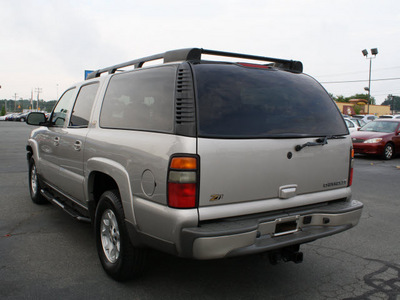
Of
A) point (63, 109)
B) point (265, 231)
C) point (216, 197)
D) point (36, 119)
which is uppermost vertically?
point (63, 109)

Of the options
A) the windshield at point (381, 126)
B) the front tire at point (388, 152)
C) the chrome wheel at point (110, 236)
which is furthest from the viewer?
the windshield at point (381, 126)

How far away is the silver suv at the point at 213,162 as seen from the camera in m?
2.75

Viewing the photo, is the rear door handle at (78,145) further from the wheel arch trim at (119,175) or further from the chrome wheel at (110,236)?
the chrome wheel at (110,236)

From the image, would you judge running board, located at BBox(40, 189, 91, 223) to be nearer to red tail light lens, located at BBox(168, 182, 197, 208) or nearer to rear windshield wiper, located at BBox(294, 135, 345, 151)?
red tail light lens, located at BBox(168, 182, 197, 208)

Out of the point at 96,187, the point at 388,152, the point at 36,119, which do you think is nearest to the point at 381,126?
the point at 388,152

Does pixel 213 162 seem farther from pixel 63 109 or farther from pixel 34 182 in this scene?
pixel 34 182

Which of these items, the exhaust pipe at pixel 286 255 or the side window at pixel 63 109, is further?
the side window at pixel 63 109

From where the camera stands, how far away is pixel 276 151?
3.04m

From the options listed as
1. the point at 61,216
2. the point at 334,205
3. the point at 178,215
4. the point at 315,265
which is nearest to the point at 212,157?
the point at 178,215

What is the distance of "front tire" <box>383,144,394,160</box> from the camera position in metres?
13.9

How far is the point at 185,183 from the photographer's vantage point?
272 centimetres

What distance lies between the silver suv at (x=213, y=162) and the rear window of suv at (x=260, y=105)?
10 millimetres

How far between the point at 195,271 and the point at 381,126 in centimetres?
1343

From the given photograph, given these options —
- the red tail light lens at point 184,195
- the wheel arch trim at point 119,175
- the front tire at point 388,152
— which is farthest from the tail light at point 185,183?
the front tire at point 388,152
